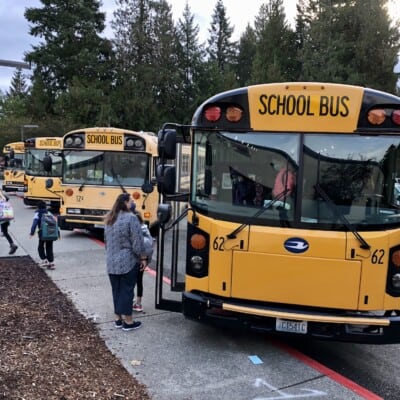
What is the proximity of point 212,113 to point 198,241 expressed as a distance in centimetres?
127

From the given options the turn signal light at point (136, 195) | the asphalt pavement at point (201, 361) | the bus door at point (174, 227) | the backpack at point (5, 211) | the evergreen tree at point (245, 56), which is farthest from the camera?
the evergreen tree at point (245, 56)

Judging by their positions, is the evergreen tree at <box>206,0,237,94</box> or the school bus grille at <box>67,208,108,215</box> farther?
the evergreen tree at <box>206,0,237,94</box>

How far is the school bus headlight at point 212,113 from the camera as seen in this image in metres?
4.55

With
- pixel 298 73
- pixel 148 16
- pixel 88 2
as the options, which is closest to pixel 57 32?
pixel 88 2

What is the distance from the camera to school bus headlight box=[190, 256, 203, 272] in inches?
181

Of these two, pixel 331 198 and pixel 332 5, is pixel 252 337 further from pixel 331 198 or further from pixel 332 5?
pixel 332 5

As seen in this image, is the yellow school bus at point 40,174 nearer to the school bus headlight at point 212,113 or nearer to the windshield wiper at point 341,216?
the school bus headlight at point 212,113

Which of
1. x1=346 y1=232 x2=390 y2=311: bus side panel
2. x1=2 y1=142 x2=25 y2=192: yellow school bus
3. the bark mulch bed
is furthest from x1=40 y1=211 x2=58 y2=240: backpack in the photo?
x1=2 y1=142 x2=25 y2=192: yellow school bus

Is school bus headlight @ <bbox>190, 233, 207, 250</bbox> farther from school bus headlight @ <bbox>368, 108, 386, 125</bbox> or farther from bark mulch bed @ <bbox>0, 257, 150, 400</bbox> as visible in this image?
school bus headlight @ <bbox>368, 108, 386, 125</bbox>

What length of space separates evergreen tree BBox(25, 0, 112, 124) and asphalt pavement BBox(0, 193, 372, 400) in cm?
3504

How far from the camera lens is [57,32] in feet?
138

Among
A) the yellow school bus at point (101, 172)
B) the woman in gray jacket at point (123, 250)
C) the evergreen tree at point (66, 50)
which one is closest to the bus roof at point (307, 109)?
the woman in gray jacket at point (123, 250)

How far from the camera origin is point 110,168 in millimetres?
10797

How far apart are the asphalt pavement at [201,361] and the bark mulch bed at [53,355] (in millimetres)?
155
